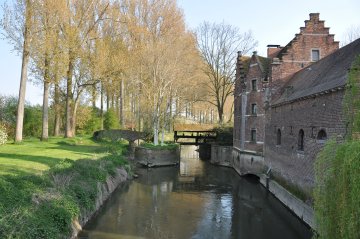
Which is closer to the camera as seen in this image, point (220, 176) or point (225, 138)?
point (220, 176)

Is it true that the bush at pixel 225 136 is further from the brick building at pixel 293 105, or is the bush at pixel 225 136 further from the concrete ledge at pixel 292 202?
the concrete ledge at pixel 292 202

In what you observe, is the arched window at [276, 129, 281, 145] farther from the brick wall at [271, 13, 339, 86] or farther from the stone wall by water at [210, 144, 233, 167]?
the stone wall by water at [210, 144, 233, 167]

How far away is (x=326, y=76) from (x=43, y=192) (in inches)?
512

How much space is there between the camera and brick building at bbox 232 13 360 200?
1415cm

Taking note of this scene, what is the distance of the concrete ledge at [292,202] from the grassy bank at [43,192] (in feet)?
27.0

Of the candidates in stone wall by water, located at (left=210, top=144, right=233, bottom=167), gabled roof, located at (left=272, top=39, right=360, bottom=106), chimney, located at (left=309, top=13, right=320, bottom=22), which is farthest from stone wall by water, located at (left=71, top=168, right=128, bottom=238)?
chimney, located at (left=309, top=13, right=320, bottom=22)

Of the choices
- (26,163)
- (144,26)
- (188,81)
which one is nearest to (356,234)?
(26,163)

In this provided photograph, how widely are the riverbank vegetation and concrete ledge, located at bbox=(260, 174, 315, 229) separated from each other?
4741 millimetres

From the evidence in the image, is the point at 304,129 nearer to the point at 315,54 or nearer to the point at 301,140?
the point at 301,140

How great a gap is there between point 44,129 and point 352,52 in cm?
2073

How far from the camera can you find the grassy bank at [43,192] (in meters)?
8.81

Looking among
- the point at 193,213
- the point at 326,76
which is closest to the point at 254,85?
the point at 326,76

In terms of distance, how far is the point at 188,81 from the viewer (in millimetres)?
33188

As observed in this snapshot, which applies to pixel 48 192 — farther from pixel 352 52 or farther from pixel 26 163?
pixel 352 52
